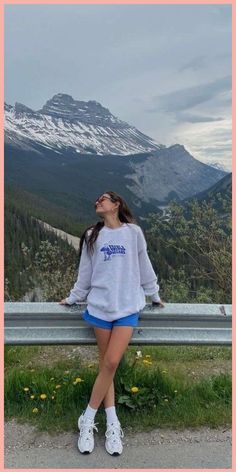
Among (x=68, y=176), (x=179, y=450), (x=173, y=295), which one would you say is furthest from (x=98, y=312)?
(x=68, y=176)

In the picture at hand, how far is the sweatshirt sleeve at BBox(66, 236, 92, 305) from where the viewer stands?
10.0ft

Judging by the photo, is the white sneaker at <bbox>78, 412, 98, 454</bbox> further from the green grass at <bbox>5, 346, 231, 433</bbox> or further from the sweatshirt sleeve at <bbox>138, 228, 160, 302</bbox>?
the sweatshirt sleeve at <bbox>138, 228, 160, 302</bbox>

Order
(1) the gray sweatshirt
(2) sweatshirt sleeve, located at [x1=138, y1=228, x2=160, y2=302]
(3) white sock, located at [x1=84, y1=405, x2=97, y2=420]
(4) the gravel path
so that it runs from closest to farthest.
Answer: (4) the gravel path, (3) white sock, located at [x1=84, y1=405, x2=97, y2=420], (1) the gray sweatshirt, (2) sweatshirt sleeve, located at [x1=138, y1=228, x2=160, y2=302]

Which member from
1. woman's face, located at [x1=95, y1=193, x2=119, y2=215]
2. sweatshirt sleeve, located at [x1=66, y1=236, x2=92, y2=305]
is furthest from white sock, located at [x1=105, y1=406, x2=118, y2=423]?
woman's face, located at [x1=95, y1=193, x2=119, y2=215]

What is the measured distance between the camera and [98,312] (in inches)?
115

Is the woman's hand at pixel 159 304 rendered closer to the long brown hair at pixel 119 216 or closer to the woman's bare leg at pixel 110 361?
the woman's bare leg at pixel 110 361

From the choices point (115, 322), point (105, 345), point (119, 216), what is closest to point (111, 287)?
point (115, 322)

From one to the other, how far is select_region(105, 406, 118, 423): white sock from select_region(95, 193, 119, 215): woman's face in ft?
3.81

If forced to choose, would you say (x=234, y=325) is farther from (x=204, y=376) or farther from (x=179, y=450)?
(x=179, y=450)

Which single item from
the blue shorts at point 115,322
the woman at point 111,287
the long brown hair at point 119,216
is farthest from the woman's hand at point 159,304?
the long brown hair at point 119,216

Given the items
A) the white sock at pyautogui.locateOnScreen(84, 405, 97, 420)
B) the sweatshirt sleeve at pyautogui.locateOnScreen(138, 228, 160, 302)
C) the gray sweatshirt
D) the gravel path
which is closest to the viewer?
the gravel path

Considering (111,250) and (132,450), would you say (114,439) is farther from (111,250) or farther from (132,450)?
(111,250)

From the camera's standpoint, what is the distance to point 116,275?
2.92m

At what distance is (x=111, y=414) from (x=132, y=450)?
0.85ft
